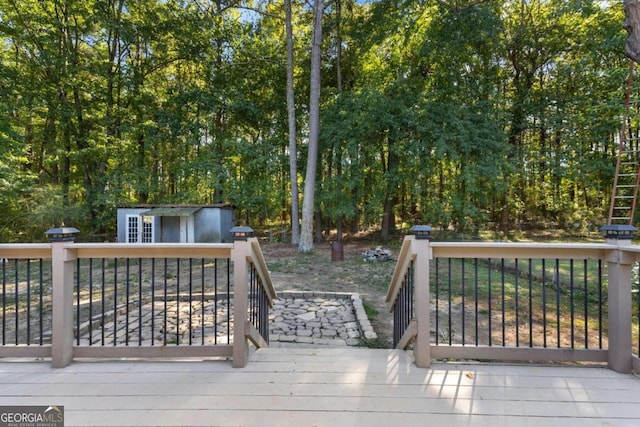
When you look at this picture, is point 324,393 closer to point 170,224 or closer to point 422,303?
point 422,303

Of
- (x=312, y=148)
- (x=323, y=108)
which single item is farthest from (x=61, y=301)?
(x=323, y=108)

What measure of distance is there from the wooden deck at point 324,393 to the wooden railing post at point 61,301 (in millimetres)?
98

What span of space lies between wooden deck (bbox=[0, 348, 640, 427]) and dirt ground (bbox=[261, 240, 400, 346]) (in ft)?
5.36

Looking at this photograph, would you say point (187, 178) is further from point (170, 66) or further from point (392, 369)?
point (392, 369)

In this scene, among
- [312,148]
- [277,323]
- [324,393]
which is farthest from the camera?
[312,148]

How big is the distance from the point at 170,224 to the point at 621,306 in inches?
486

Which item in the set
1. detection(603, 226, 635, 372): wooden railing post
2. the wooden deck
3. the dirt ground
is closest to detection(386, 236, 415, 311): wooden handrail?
the wooden deck

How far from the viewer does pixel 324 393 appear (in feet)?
5.86

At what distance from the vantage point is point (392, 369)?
2051mm

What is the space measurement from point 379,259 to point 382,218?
14.7 feet

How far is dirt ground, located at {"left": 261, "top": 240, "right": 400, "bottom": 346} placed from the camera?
Answer: 4.69 m

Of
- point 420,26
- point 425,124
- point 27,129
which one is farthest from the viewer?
point 27,129

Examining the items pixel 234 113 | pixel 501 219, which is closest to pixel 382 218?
pixel 501 219

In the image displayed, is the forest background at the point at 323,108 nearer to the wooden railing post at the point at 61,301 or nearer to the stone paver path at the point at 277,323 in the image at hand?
the stone paver path at the point at 277,323
